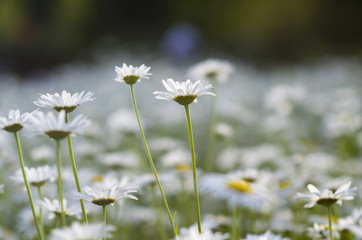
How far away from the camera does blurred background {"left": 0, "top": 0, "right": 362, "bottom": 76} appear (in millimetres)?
10609

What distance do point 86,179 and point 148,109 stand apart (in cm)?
258

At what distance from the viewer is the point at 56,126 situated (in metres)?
0.85

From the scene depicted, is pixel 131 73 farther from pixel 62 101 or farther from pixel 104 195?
pixel 104 195

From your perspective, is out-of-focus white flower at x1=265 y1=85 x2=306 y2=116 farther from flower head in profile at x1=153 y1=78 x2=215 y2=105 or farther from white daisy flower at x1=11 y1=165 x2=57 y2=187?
white daisy flower at x1=11 y1=165 x2=57 y2=187

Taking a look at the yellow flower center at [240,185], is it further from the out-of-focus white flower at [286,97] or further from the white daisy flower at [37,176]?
the out-of-focus white flower at [286,97]

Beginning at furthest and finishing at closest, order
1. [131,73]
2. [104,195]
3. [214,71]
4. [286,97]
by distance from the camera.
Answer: [286,97] → [214,71] → [131,73] → [104,195]

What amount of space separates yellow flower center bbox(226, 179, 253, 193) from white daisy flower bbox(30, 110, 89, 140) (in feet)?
2.92

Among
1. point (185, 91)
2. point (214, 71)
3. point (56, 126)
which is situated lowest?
point (56, 126)

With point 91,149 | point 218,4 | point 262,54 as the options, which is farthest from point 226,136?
point 218,4

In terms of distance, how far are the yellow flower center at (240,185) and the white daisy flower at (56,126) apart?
891mm

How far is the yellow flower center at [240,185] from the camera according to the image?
1614 mm

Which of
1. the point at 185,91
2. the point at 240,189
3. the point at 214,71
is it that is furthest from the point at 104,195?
the point at 214,71

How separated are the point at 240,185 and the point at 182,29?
32.7 feet

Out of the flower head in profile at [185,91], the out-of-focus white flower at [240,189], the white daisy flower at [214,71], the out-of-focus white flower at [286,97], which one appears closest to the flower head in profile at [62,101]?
the flower head in profile at [185,91]
